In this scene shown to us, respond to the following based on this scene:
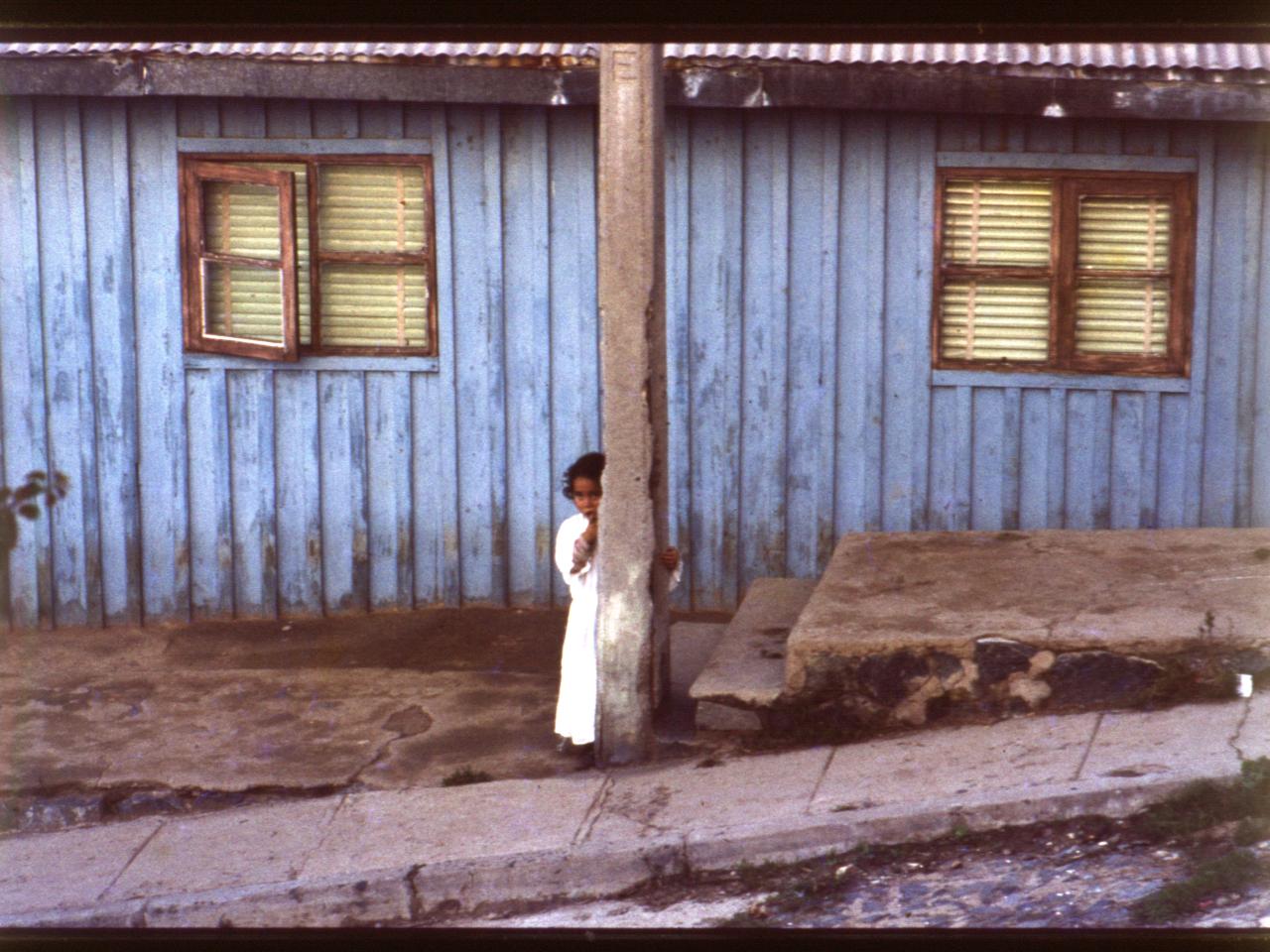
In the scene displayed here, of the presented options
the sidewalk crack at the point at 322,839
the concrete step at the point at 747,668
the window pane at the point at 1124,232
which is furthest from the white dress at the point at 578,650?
the window pane at the point at 1124,232

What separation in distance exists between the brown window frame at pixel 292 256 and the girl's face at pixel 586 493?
2417 mm

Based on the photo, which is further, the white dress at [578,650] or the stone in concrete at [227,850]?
the white dress at [578,650]

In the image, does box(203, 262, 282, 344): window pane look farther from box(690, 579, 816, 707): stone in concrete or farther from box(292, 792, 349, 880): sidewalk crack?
box(292, 792, 349, 880): sidewalk crack

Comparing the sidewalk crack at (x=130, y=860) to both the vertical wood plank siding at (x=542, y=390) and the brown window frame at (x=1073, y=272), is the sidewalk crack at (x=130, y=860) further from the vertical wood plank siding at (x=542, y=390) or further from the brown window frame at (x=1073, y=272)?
the brown window frame at (x=1073, y=272)

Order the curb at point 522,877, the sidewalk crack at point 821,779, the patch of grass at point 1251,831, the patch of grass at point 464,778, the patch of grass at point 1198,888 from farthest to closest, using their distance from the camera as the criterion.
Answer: the patch of grass at point 464,778, the sidewalk crack at point 821,779, the curb at point 522,877, the patch of grass at point 1251,831, the patch of grass at point 1198,888

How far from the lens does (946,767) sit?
5871 millimetres

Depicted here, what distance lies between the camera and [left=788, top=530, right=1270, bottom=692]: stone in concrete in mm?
6238

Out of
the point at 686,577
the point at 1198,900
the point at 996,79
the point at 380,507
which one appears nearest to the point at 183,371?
the point at 380,507

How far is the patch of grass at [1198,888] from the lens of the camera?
15.4ft

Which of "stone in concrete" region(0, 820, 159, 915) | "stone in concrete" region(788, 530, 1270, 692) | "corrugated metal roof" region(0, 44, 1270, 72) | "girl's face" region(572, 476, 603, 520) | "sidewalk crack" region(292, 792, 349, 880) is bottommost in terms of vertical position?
"stone in concrete" region(0, 820, 159, 915)

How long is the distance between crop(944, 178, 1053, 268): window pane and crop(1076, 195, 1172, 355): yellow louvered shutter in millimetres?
208

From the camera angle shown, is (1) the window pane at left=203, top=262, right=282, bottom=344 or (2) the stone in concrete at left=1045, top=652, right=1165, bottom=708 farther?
(1) the window pane at left=203, top=262, right=282, bottom=344

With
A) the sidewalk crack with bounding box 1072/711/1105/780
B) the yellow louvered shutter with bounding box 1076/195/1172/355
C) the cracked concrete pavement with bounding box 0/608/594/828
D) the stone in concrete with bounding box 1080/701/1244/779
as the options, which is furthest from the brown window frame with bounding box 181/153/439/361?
the stone in concrete with bounding box 1080/701/1244/779

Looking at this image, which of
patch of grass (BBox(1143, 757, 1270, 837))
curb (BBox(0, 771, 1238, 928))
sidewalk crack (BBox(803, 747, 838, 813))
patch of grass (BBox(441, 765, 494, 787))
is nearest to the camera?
patch of grass (BBox(1143, 757, 1270, 837))
